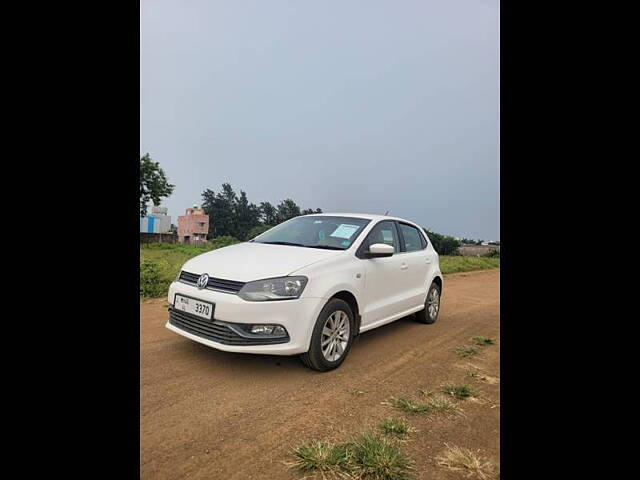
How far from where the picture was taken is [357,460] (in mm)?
2025

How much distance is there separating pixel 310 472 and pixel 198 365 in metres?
1.75

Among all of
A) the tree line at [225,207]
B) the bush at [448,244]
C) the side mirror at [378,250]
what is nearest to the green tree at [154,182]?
the tree line at [225,207]

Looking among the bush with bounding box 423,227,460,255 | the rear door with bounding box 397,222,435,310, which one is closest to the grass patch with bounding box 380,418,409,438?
the rear door with bounding box 397,222,435,310

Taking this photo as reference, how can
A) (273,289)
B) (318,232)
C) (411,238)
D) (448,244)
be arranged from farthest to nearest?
(448,244), (411,238), (318,232), (273,289)

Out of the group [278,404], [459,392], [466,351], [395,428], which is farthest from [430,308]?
[278,404]

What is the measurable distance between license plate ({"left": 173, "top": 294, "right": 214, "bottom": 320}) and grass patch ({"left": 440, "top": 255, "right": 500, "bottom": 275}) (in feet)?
39.2

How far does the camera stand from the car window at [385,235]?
4171 mm

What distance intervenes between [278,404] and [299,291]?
889 mm

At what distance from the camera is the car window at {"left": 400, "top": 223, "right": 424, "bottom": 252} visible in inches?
191

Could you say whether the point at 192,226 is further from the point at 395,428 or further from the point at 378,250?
the point at 395,428
